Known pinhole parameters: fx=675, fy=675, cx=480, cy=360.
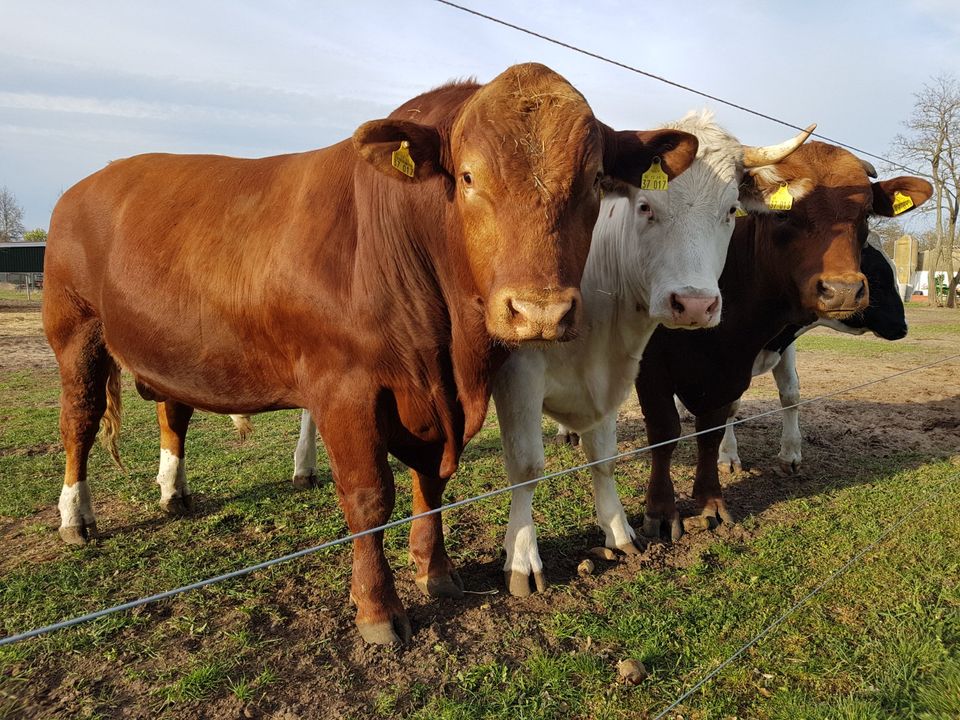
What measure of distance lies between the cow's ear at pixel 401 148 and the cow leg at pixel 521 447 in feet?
4.30

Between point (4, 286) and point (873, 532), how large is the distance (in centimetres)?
6280

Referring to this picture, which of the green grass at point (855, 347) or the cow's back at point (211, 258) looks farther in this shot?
the green grass at point (855, 347)

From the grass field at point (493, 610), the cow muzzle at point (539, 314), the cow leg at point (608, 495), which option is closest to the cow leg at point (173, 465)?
the grass field at point (493, 610)

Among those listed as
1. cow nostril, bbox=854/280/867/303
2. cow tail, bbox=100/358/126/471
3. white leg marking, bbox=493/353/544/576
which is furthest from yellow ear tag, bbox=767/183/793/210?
cow tail, bbox=100/358/126/471

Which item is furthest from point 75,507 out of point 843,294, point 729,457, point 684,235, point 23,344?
point 23,344

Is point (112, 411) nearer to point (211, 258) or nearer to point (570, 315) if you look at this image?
point (211, 258)

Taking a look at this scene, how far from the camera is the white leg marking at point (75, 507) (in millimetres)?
4445

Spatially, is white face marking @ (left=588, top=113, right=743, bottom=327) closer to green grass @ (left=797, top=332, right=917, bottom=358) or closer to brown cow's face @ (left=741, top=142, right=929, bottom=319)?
brown cow's face @ (left=741, top=142, right=929, bottom=319)

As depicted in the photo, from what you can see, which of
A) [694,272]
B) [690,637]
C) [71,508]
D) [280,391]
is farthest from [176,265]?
[690,637]

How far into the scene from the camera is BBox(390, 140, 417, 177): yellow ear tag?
2.82 meters

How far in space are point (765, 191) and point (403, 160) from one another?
297 centimetres

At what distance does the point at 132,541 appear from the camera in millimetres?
4508

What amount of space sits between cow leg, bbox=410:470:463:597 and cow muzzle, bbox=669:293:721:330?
1.58m

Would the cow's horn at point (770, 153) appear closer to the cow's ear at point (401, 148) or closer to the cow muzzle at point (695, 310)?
the cow muzzle at point (695, 310)
